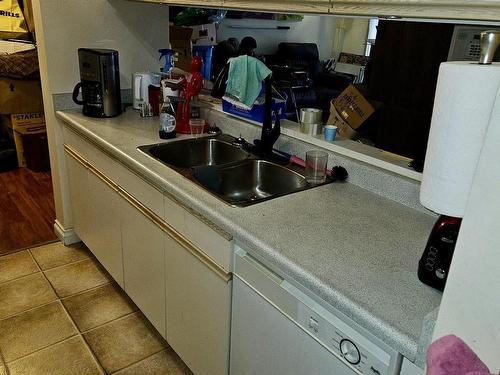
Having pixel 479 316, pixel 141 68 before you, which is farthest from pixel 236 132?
pixel 479 316

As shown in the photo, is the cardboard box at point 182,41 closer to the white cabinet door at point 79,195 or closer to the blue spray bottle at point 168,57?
the blue spray bottle at point 168,57

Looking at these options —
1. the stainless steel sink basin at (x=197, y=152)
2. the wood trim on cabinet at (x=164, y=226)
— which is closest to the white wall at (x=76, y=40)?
the wood trim on cabinet at (x=164, y=226)

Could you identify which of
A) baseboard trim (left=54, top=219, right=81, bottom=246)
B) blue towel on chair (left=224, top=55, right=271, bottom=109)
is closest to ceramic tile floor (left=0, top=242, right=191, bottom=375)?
baseboard trim (left=54, top=219, right=81, bottom=246)

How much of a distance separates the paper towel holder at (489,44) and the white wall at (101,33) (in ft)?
7.15

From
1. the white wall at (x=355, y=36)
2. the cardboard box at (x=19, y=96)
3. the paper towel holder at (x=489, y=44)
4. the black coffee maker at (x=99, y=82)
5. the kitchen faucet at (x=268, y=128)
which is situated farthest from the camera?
the white wall at (x=355, y=36)

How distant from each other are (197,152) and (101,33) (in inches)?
37.7

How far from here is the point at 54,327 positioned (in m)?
2.06

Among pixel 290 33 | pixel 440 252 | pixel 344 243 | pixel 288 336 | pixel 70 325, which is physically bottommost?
pixel 70 325

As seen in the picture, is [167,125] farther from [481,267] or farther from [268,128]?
[481,267]

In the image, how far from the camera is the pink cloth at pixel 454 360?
51 cm

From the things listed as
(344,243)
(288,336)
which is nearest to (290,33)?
(344,243)

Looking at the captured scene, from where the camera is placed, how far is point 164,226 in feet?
5.33

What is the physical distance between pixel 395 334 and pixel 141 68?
2.24 meters

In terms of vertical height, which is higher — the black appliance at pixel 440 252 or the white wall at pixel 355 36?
the white wall at pixel 355 36
